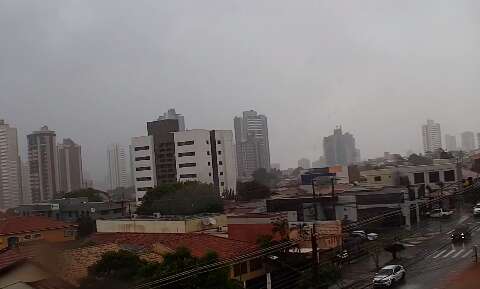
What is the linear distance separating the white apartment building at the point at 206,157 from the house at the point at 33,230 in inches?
609

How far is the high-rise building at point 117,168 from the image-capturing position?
67625 mm

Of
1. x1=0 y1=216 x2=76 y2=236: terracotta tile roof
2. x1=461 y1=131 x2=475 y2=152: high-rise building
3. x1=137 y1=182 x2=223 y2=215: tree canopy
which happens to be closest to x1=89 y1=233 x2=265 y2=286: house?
x1=0 y1=216 x2=76 y2=236: terracotta tile roof

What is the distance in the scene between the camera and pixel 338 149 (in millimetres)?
66812

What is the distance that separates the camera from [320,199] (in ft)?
65.4

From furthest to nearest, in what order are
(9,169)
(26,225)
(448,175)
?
(9,169) → (448,175) → (26,225)

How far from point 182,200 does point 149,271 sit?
15.6 metres

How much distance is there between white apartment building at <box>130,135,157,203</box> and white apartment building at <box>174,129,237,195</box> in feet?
6.90

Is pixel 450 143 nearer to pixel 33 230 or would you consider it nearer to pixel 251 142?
pixel 251 142

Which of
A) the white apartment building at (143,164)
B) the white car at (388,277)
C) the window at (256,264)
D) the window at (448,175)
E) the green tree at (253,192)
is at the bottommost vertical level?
the white car at (388,277)

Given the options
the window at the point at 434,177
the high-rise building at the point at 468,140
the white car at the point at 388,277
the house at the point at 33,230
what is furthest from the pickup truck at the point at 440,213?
the high-rise building at the point at 468,140

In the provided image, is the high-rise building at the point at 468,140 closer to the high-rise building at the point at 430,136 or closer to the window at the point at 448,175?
the high-rise building at the point at 430,136

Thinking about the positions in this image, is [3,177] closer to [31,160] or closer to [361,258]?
[31,160]

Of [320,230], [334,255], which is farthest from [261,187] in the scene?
[334,255]

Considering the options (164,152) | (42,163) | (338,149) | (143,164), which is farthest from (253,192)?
(338,149)
